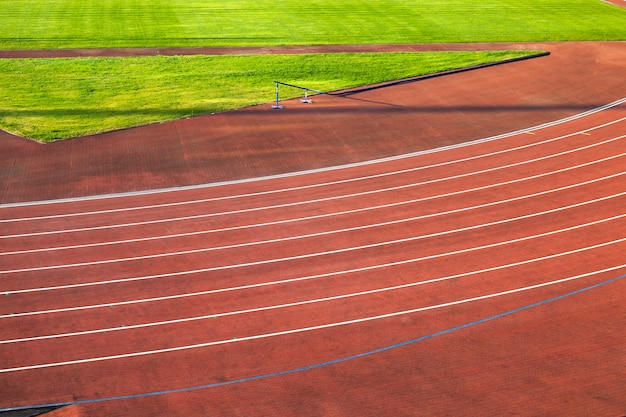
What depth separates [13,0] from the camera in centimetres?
4919

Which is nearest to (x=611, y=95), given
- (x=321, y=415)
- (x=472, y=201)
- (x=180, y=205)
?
(x=472, y=201)

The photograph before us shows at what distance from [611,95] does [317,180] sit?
14.3 metres

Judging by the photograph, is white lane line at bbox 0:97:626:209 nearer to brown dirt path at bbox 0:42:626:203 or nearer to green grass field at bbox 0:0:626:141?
brown dirt path at bbox 0:42:626:203

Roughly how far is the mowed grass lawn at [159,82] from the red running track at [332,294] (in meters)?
6.74

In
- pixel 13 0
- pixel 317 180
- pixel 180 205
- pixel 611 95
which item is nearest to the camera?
pixel 180 205

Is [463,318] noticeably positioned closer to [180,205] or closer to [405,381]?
[405,381]

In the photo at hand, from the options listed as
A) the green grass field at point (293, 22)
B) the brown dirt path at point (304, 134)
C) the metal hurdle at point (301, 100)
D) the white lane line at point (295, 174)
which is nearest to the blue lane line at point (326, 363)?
the white lane line at point (295, 174)

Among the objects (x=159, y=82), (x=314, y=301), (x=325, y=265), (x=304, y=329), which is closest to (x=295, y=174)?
(x=325, y=265)

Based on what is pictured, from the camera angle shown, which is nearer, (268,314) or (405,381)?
(405,381)

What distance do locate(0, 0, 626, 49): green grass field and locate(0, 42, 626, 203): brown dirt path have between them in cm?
835

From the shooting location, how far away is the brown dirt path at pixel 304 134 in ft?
80.0

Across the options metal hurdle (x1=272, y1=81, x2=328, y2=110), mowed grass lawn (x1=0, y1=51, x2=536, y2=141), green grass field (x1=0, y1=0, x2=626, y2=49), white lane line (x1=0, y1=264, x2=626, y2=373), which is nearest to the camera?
white lane line (x1=0, y1=264, x2=626, y2=373)

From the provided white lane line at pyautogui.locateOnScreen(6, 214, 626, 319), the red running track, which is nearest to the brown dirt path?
the red running track

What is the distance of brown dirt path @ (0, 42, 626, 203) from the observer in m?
24.4
